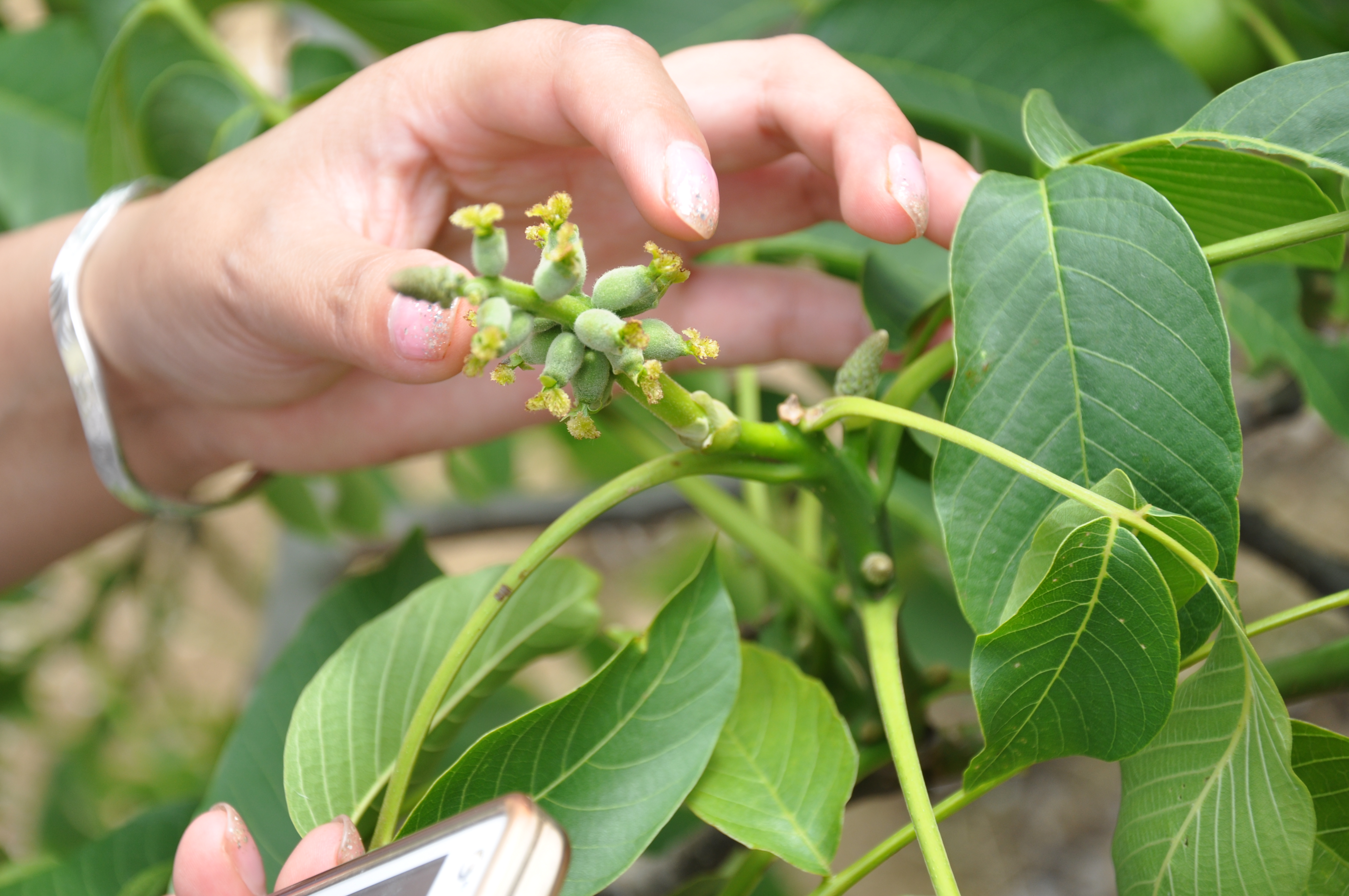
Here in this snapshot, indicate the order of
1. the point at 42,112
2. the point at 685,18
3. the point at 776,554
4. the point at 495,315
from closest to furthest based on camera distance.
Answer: the point at 495,315 < the point at 776,554 < the point at 685,18 < the point at 42,112

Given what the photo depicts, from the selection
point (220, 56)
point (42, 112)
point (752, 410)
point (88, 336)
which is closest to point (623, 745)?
point (752, 410)

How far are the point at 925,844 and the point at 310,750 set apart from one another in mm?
268

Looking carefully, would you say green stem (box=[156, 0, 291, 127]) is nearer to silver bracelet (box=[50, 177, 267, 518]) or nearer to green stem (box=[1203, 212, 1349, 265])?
silver bracelet (box=[50, 177, 267, 518])

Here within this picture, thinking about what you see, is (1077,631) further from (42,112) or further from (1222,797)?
(42,112)

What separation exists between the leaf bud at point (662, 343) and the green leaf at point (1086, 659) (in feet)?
0.48

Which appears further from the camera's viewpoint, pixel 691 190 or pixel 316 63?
pixel 316 63

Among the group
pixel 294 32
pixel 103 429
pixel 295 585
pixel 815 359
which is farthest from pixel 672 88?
pixel 294 32

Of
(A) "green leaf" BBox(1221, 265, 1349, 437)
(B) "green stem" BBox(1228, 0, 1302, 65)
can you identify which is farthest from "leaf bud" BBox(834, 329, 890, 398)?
(B) "green stem" BBox(1228, 0, 1302, 65)

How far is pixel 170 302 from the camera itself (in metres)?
0.53

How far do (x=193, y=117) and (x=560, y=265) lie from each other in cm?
60

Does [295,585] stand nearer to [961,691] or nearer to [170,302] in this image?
[170,302]

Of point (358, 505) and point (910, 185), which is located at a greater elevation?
point (910, 185)

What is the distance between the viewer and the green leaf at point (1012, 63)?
0.57m

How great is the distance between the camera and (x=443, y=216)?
1.82ft
